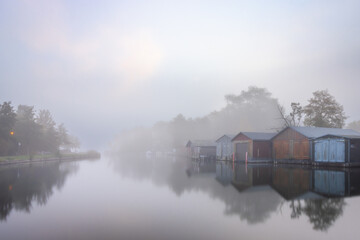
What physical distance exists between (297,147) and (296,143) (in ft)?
2.11

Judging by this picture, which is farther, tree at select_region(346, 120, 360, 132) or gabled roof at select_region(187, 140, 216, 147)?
tree at select_region(346, 120, 360, 132)

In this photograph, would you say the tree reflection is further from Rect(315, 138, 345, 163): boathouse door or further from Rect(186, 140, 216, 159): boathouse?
Rect(186, 140, 216, 159): boathouse

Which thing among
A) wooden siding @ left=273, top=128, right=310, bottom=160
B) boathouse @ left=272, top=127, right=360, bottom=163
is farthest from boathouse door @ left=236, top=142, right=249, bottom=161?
wooden siding @ left=273, top=128, right=310, bottom=160


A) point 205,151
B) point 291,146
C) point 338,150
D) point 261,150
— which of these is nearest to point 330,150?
point 338,150

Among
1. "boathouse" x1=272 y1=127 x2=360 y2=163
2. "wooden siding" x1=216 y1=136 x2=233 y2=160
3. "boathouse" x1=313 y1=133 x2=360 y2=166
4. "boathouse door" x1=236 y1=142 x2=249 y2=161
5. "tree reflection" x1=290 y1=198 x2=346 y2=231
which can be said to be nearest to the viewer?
"tree reflection" x1=290 y1=198 x2=346 y2=231

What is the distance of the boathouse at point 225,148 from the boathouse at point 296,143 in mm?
8658

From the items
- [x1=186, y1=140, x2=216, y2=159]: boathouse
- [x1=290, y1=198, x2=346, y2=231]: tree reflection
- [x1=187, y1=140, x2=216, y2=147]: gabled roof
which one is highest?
[x1=290, y1=198, x2=346, y2=231]: tree reflection

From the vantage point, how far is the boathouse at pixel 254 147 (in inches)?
1887

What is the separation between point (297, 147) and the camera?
141ft

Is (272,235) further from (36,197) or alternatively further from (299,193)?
(36,197)

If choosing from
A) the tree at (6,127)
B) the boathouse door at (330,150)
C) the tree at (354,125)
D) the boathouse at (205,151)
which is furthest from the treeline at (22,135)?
the tree at (354,125)

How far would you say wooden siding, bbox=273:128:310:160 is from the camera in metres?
41.8

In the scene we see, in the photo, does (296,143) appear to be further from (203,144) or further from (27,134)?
(27,134)

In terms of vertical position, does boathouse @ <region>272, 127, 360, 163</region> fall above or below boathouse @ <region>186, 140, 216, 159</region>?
above
